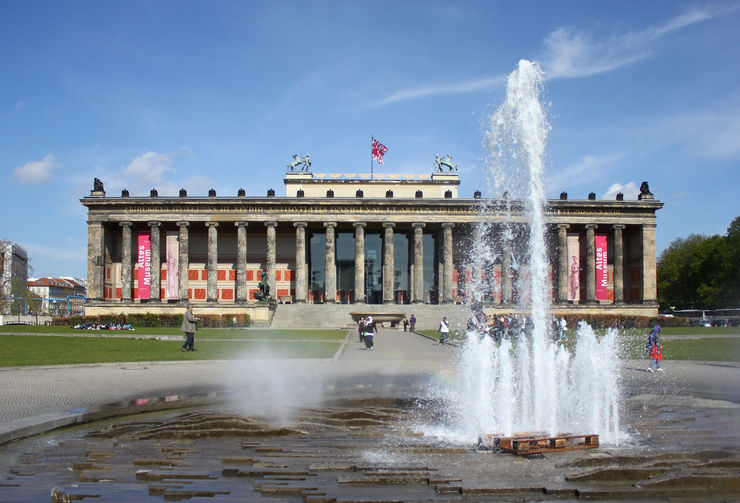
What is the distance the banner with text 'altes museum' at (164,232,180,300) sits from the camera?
76.4 metres

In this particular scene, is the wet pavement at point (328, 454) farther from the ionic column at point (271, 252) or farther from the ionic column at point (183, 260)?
the ionic column at point (183, 260)

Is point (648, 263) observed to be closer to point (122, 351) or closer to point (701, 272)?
point (701, 272)

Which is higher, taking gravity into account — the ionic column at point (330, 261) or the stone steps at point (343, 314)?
the ionic column at point (330, 261)

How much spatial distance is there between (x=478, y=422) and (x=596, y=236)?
2699 inches

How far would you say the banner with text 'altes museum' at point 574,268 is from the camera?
76.4m

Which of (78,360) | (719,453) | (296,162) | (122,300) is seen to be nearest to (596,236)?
(296,162)

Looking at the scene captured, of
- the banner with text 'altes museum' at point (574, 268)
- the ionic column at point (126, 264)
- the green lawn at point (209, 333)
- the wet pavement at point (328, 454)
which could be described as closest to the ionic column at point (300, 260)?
the ionic column at point (126, 264)

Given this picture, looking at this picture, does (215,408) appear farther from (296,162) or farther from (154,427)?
(296,162)

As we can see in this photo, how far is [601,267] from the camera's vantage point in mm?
77250

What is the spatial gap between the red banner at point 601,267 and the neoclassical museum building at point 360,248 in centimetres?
12

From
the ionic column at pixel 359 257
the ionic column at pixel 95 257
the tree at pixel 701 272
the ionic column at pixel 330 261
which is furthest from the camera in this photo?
the tree at pixel 701 272

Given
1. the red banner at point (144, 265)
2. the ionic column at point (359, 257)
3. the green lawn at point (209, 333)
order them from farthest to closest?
1. the ionic column at point (359, 257)
2. the red banner at point (144, 265)
3. the green lawn at point (209, 333)

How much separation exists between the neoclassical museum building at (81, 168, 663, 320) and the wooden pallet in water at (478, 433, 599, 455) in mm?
61780

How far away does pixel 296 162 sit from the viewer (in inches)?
3477
